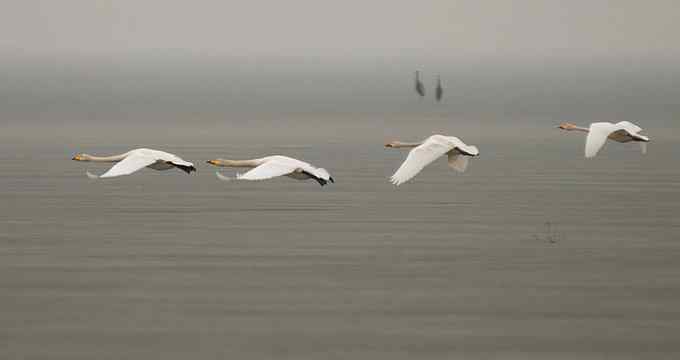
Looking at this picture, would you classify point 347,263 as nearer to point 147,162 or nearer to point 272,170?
point 272,170

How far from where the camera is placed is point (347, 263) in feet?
63.9

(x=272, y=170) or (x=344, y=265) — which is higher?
(x=272, y=170)

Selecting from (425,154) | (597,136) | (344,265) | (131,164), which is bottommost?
(344,265)

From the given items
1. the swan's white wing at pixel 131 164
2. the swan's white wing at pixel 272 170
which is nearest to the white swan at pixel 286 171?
the swan's white wing at pixel 272 170

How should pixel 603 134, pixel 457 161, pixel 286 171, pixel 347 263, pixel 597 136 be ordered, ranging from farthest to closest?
1. pixel 457 161
2. pixel 603 134
3. pixel 597 136
4. pixel 286 171
5. pixel 347 263

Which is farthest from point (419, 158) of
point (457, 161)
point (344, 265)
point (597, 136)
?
point (344, 265)

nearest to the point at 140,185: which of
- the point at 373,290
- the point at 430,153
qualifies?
the point at 430,153

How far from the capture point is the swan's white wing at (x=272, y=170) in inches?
845

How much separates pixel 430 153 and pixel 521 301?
5769mm

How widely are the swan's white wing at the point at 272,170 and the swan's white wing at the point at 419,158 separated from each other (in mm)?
1318

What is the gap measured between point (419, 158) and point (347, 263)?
3515 mm

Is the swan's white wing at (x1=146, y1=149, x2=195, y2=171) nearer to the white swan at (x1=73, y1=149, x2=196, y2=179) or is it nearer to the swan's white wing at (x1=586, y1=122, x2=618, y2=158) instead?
the white swan at (x1=73, y1=149, x2=196, y2=179)

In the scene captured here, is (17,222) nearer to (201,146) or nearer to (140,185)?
(140,185)

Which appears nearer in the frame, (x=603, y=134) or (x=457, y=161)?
(x=603, y=134)
